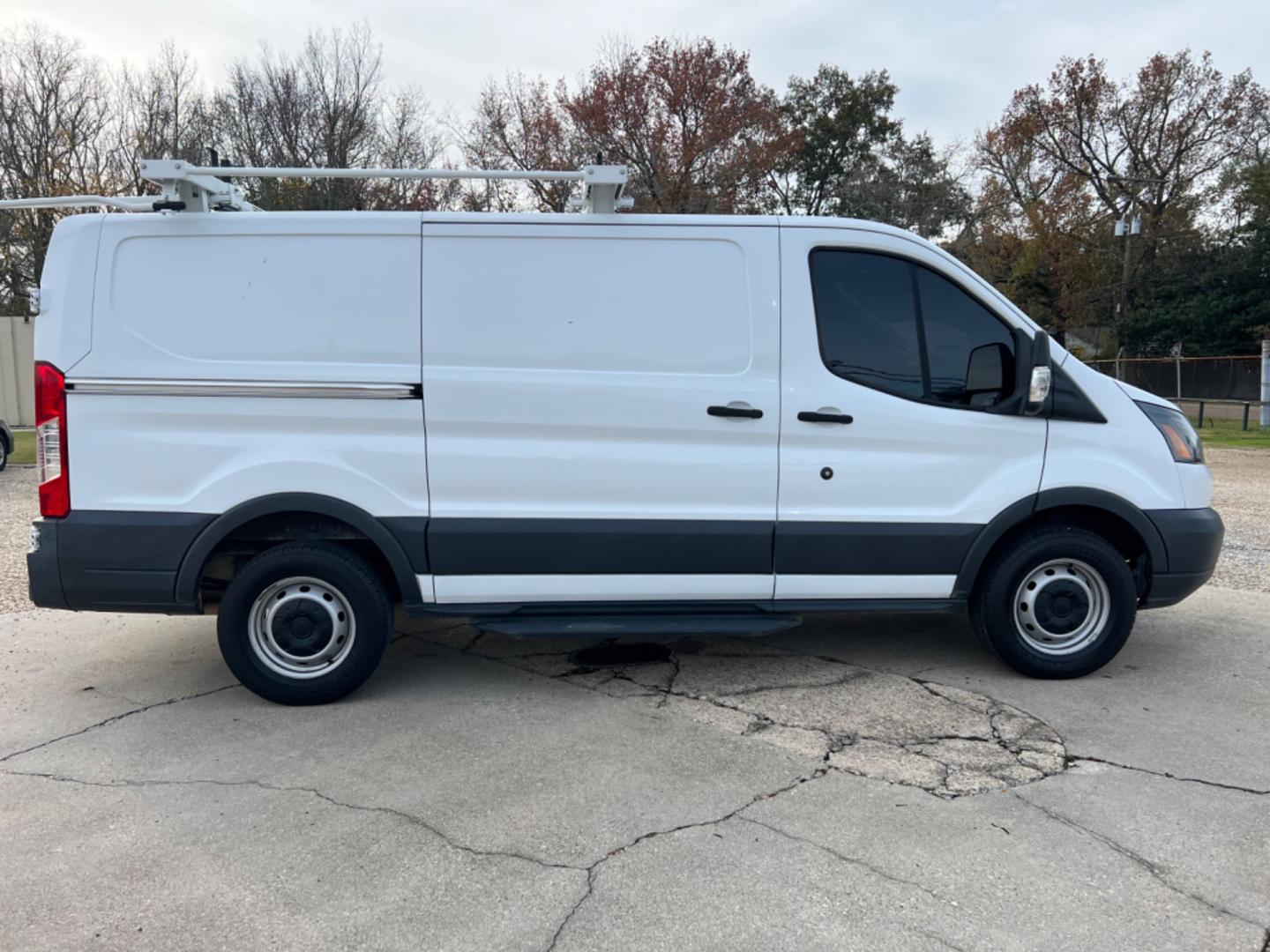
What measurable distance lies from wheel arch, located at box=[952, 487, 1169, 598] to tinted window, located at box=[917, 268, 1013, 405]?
0.56 metres

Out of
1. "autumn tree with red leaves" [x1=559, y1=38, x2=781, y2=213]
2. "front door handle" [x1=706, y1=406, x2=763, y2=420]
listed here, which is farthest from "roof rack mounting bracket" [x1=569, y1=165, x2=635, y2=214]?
"autumn tree with red leaves" [x1=559, y1=38, x2=781, y2=213]

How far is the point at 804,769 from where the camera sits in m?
3.55

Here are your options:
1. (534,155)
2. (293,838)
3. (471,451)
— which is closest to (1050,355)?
(471,451)

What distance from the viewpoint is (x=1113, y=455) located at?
172 inches

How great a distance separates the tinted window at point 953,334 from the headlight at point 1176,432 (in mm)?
814

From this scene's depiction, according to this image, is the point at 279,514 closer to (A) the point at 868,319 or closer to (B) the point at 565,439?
(B) the point at 565,439

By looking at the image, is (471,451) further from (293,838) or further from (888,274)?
(888,274)

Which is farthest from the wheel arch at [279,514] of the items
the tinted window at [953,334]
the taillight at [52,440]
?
the tinted window at [953,334]

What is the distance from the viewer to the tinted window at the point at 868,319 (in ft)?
14.0

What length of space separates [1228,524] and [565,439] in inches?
320

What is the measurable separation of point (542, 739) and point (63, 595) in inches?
90.0

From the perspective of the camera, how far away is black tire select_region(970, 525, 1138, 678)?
4.41 m

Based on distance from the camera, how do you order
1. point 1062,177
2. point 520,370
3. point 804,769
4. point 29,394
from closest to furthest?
point 804,769
point 520,370
point 29,394
point 1062,177

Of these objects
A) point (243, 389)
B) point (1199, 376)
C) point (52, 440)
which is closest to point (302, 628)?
point (243, 389)
